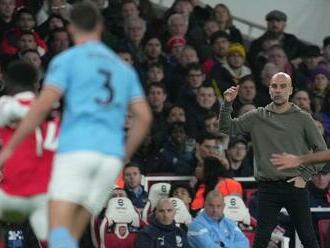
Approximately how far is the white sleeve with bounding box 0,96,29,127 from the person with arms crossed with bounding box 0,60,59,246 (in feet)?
0.11

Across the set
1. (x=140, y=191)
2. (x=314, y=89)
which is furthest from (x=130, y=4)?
(x=140, y=191)

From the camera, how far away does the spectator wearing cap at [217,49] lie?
15.7 m

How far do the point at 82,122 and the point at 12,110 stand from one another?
2.87ft

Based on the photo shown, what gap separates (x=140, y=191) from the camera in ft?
41.6

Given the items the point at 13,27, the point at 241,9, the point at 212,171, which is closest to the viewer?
the point at 212,171

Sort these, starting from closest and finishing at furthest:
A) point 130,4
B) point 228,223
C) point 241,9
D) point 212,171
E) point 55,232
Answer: point 55,232 < point 228,223 < point 212,171 < point 130,4 < point 241,9

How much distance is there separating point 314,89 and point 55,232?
30.3 feet

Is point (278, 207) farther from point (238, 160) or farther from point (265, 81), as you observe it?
point (265, 81)

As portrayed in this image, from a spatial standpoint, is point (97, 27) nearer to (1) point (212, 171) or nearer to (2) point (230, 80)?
(1) point (212, 171)

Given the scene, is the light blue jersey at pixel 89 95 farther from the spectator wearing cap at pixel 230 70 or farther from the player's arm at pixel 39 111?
the spectator wearing cap at pixel 230 70

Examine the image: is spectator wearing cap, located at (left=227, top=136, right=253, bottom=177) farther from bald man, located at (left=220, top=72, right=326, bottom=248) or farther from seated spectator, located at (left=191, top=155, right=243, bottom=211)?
bald man, located at (left=220, top=72, right=326, bottom=248)

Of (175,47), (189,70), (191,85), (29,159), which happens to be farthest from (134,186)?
(29,159)

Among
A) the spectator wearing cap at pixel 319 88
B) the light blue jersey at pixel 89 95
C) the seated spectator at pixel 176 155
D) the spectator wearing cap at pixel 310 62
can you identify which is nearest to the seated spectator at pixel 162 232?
the seated spectator at pixel 176 155

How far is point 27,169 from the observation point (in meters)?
8.27
